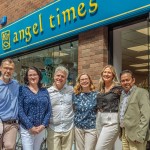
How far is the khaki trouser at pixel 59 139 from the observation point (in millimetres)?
4855

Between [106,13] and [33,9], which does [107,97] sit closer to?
[106,13]

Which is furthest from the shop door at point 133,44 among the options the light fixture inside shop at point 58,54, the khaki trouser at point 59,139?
the light fixture inside shop at point 58,54

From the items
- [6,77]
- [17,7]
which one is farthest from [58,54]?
[6,77]

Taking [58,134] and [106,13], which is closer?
[58,134]

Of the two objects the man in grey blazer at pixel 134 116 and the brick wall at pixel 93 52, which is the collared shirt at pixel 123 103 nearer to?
the man in grey blazer at pixel 134 116

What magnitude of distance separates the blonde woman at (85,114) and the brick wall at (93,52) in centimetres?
160

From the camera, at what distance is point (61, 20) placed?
293 inches

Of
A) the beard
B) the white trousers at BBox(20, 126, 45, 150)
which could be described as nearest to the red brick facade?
the white trousers at BBox(20, 126, 45, 150)

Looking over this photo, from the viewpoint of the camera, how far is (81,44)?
7.04 meters

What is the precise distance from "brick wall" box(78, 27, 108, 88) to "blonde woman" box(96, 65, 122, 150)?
1.70 metres

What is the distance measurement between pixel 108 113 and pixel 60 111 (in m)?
0.72

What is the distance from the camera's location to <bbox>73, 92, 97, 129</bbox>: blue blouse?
486cm

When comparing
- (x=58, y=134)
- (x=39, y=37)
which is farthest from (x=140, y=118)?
(x=39, y=37)

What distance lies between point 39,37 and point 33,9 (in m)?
0.98
